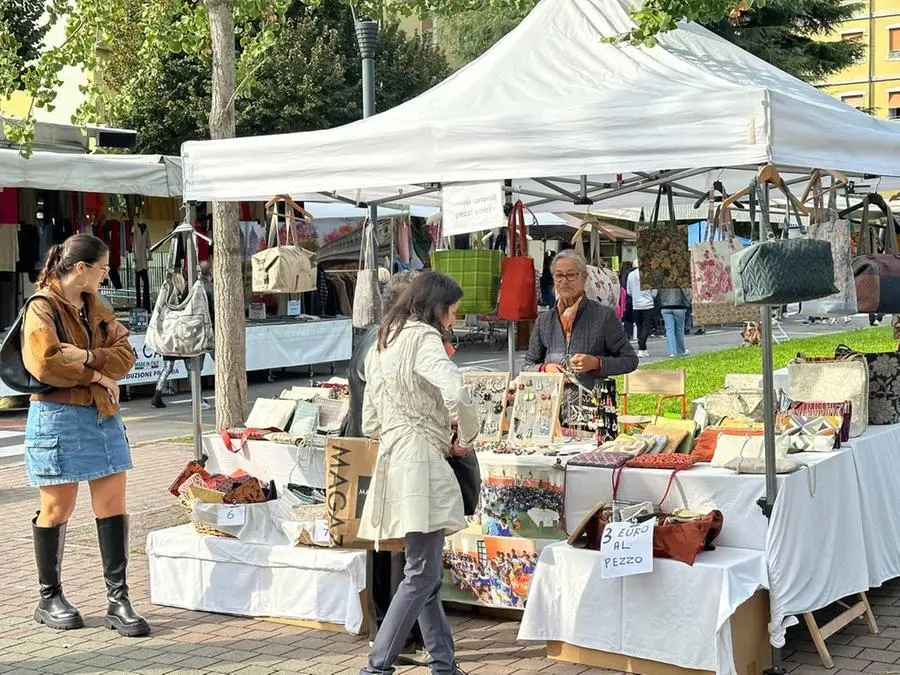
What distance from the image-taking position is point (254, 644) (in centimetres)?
561

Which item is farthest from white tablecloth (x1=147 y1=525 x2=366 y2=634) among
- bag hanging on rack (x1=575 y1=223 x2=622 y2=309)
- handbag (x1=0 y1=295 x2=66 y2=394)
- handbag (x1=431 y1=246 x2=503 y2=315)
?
bag hanging on rack (x1=575 y1=223 x2=622 y2=309)

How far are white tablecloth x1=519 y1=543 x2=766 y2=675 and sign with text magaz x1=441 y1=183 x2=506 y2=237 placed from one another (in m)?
1.77

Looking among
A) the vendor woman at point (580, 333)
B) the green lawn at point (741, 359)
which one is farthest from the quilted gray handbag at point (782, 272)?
the green lawn at point (741, 359)

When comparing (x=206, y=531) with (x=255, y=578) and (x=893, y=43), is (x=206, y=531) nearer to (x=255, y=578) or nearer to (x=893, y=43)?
(x=255, y=578)

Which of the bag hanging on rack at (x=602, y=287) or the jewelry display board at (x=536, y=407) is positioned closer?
the jewelry display board at (x=536, y=407)

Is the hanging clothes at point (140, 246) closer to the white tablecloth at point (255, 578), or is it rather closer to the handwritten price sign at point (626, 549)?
the white tablecloth at point (255, 578)

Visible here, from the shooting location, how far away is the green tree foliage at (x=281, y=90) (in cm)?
2428

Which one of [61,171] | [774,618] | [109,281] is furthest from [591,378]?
[109,281]

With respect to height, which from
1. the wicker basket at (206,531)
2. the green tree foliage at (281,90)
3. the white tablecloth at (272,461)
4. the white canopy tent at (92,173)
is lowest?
the wicker basket at (206,531)

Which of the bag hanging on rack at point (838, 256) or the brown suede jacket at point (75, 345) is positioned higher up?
the bag hanging on rack at point (838, 256)

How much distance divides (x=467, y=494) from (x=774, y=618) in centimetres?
145

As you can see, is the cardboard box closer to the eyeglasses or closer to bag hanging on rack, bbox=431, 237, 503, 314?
the eyeglasses

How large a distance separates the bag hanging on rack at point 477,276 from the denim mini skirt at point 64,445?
2198 mm

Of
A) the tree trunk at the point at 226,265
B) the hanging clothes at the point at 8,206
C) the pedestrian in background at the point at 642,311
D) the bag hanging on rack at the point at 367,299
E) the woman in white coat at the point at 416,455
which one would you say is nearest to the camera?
the woman in white coat at the point at 416,455
